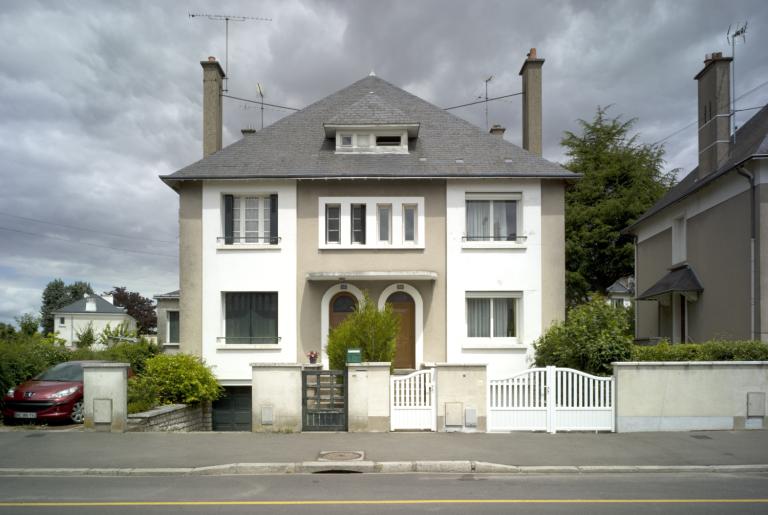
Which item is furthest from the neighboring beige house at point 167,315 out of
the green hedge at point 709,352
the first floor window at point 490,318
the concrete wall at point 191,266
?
the green hedge at point 709,352

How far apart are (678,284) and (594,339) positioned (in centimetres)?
756

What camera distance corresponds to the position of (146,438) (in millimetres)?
13273

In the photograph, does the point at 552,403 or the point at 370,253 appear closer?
the point at 552,403

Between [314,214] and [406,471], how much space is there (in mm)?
11098

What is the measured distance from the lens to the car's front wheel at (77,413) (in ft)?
51.0

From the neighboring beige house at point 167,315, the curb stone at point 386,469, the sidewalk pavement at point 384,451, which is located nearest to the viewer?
the curb stone at point 386,469

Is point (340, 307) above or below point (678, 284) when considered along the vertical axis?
below

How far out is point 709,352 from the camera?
14.8 meters

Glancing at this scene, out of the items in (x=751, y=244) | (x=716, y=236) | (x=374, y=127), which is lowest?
(x=751, y=244)

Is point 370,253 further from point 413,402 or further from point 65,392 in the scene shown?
point 65,392

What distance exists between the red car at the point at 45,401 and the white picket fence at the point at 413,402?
774cm

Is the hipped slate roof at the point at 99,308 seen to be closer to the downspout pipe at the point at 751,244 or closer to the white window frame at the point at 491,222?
the white window frame at the point at 491,222

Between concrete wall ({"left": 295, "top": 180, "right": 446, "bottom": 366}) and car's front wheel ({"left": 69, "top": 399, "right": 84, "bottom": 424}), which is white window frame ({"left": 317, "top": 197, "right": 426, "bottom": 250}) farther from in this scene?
car's front wheel ({"left": 69, "top": 399, "right": 84, "bottom": 424})

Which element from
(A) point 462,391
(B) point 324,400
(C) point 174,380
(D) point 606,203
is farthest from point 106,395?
(D) point 606,203
